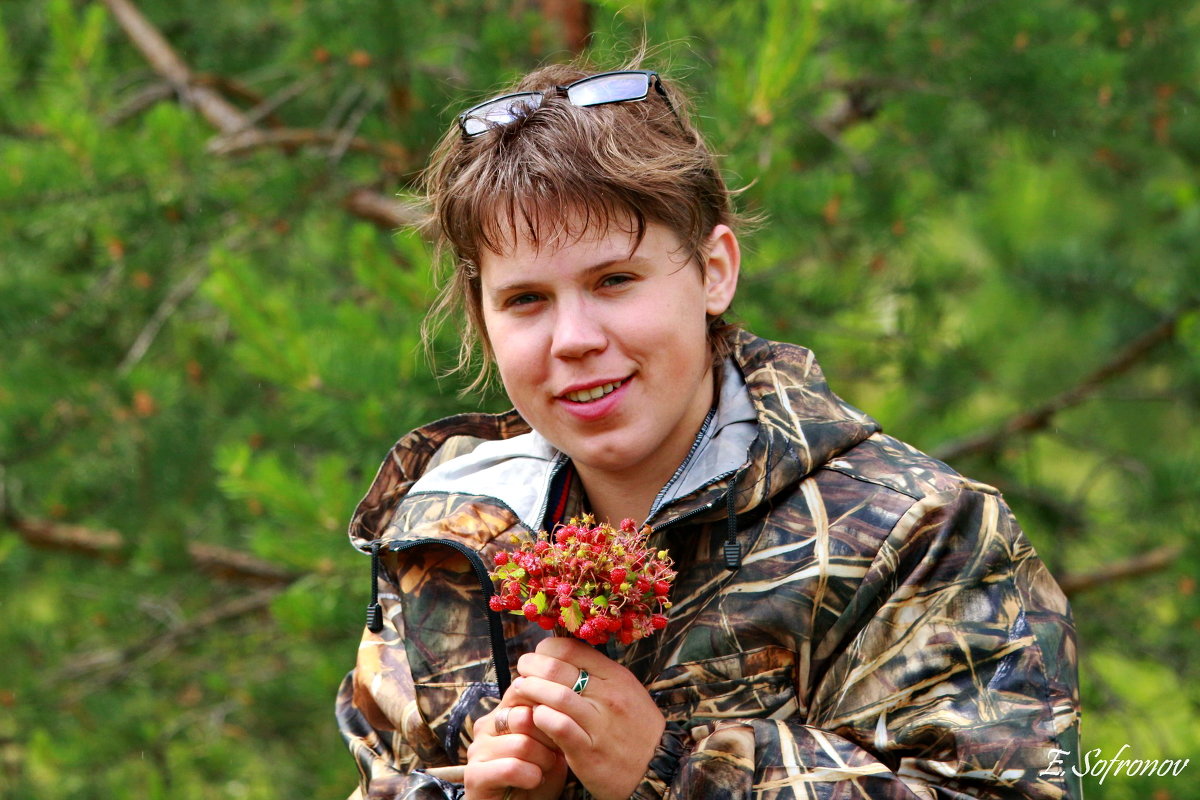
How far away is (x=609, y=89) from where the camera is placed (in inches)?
66.3

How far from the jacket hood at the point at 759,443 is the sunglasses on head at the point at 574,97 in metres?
0.41

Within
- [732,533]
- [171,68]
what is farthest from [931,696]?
[171,68]

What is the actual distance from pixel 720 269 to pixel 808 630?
1.88 ft

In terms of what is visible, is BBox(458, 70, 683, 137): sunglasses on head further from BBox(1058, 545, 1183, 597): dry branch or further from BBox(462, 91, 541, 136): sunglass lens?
BBox(1058, 545, 1183, 597): dry branch

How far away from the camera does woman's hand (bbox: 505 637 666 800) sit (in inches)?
54.4

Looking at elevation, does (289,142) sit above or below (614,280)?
above

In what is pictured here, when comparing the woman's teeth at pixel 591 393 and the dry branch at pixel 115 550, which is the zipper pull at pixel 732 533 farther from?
the dry branch at pixel 115 550

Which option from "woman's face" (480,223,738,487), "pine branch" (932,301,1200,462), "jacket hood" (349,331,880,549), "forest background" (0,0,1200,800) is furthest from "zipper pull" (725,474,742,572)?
"pine branch" (932,301,1200,462)

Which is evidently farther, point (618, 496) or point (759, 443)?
point (618, 496)

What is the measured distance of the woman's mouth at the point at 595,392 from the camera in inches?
61.3

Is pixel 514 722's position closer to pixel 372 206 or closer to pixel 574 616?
pixel 574 616

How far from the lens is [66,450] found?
10.8 ft

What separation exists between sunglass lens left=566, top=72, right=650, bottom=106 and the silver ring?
855 mm

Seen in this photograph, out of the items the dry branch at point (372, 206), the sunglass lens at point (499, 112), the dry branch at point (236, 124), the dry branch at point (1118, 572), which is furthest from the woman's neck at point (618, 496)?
the dry branch at point (1118, 572)
